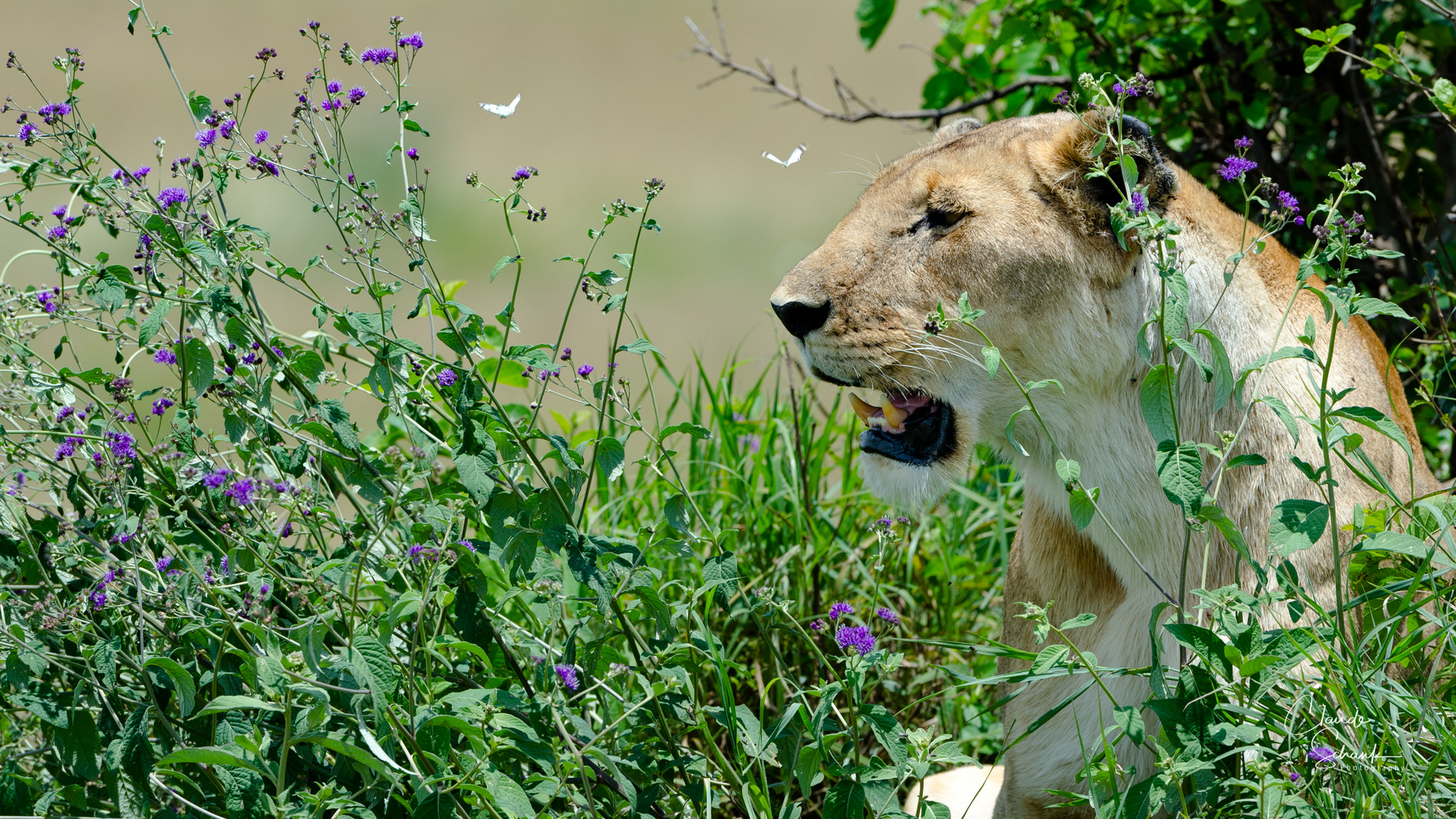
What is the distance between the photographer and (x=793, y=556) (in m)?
3.38

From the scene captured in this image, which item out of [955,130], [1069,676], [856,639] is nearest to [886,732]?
[856,639]

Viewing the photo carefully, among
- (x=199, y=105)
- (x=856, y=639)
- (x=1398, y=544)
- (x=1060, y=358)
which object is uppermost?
(x=199, y=105)

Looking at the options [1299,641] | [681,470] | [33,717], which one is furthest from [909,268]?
[681,470]

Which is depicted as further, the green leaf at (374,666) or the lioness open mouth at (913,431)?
the lioness open mouth at (913,431)

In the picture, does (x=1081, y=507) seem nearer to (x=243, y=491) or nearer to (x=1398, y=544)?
(x=1398, y=544)

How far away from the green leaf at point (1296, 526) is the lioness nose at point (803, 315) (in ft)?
3.03

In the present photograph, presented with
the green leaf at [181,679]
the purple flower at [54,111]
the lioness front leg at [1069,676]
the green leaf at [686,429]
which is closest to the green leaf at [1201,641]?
the lioness front leg at [1069,676]

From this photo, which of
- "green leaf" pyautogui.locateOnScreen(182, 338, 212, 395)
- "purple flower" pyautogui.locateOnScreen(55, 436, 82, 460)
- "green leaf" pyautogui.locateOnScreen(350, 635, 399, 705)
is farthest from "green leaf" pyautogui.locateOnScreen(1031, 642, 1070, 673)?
"purple flower" pyautogui.locateOnScreen(55, 436, 82, 460)

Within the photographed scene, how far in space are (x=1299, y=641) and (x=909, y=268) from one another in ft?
3.12

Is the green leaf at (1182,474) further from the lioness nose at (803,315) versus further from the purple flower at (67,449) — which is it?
the purple flower at (67,449)

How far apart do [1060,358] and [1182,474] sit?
2.06 ft

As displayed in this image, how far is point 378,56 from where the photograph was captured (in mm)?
1831

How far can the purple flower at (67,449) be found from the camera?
176 cm

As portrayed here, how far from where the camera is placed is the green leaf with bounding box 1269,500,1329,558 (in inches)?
60.3
